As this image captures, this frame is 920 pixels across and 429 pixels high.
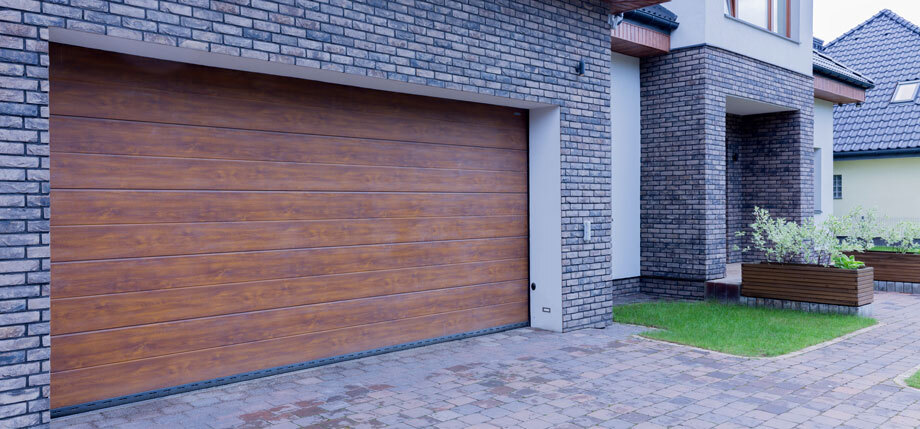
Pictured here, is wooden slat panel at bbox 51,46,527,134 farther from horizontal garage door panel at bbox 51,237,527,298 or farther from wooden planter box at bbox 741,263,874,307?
wooden planter box at bbox 741,263,874,307

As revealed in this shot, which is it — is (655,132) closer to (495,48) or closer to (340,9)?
(495,48)

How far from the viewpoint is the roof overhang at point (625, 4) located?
829 cm

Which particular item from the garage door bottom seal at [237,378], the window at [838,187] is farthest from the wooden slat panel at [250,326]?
the window at [838,187]

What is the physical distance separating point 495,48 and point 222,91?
2890 millimetres

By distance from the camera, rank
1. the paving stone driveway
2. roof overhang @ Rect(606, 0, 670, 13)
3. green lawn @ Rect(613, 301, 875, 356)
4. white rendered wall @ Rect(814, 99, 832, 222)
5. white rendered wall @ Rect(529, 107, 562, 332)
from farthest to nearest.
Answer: white rendered wall @ Rect(814, 99, 832, 222) < roof overhang @ Rect(606, 0, 670, 13) < white rendered wall @ Rect(529, 107, 562, 332) < green lawn @ Rect(613, 301, 875, 356) < the paving stone driveway

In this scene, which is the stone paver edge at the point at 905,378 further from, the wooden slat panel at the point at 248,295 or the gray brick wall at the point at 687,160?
the gray brick wall at the point at 687,160

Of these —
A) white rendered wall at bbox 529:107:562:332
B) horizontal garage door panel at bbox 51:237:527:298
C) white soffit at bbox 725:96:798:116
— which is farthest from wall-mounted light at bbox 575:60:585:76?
white soffit at bbox 725:96:798:116

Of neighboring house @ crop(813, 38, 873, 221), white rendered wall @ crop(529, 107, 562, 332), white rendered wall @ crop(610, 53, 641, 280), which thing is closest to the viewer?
white rendered wall @ crop(529, 107, 562, 332)

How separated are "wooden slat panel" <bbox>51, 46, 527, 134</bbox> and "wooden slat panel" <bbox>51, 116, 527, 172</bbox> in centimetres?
30

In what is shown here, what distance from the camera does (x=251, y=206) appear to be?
571 cm

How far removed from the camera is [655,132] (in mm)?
11078

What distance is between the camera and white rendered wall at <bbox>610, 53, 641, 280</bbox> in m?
10.8

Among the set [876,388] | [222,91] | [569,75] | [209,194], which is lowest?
[876,388]

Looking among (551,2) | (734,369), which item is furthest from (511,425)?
(551,2)
